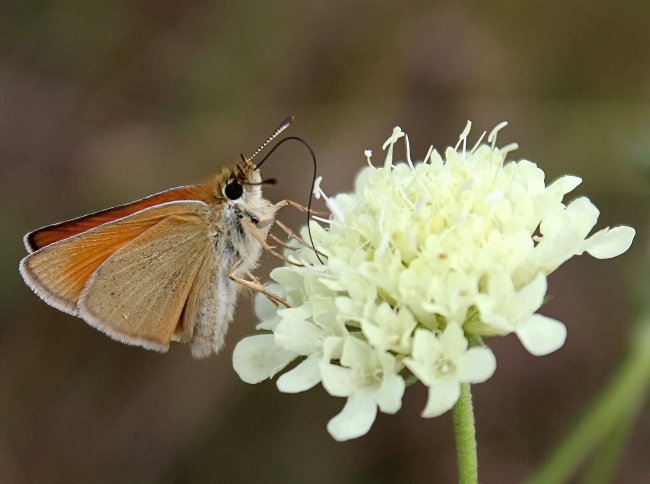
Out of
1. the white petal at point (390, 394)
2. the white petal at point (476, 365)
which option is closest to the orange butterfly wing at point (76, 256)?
the white petal at point (390, 394)

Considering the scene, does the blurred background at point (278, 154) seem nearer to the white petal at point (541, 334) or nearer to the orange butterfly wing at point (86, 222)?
the orange butterfly wing at point (86, 222)

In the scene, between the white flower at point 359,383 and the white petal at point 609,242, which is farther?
the white petal at point 609,242

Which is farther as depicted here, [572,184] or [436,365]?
[572,184]

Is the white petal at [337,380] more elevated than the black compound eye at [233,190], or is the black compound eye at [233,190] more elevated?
the black compound eye at [233,190]

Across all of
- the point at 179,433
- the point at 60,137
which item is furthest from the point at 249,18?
the point at 179,433

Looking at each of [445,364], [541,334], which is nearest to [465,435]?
[445,364]

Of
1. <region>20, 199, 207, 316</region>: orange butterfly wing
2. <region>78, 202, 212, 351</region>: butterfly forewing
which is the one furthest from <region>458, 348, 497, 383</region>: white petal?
<region>20, 199, 207, 316</region>: orange butterfly wing

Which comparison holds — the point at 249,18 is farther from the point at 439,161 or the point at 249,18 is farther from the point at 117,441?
the point at 439,161
